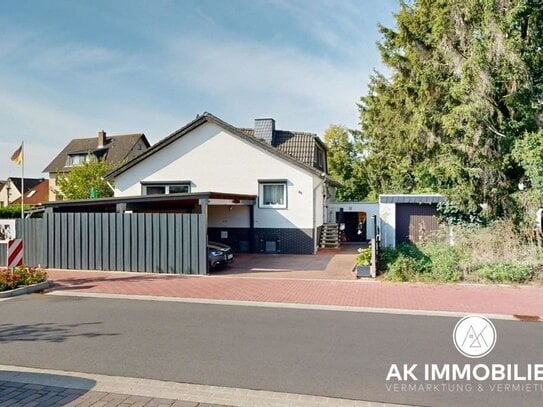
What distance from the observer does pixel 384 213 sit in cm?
1753

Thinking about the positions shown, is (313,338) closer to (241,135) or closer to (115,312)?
(115,312)

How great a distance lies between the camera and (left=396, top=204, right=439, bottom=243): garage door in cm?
1695

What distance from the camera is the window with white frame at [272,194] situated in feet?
63.3

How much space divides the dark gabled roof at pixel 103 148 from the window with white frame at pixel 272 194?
25.7 meters

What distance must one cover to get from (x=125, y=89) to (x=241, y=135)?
18.8 ft

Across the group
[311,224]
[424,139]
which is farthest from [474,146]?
[311,224]

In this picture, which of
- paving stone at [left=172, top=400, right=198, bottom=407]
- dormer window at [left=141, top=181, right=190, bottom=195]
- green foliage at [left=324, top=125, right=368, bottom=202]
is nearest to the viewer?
paving stone at [left=172, top=400, right=198, bottom=407]

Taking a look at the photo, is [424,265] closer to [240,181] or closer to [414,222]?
[414,222]

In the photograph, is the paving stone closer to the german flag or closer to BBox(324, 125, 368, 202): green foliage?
the german flag

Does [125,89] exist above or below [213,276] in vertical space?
above

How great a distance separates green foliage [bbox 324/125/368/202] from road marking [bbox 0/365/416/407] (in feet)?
94.4

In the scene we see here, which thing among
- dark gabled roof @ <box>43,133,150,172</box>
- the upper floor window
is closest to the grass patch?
the upper floor window

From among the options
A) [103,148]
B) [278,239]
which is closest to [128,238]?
[278,239]

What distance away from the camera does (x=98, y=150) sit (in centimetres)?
4231
